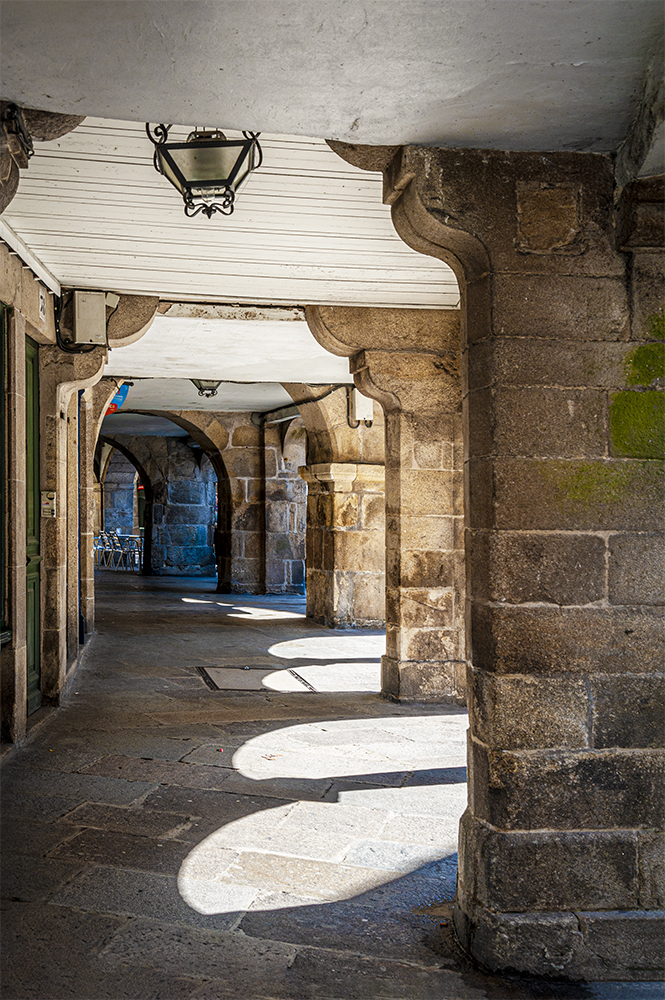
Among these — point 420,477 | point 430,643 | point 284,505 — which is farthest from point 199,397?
point 430,643

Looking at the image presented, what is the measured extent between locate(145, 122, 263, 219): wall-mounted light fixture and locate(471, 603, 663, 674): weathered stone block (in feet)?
5.95

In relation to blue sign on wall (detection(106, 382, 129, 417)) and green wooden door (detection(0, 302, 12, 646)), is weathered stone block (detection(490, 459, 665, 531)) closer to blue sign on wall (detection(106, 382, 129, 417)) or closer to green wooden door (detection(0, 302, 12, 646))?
green wooden door (detection(0, 302, 12, 646))

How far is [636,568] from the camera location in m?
2.52

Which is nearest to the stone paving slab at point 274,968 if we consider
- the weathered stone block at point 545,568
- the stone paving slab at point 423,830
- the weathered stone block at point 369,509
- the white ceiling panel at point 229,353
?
the stone paving slab at point 423,830

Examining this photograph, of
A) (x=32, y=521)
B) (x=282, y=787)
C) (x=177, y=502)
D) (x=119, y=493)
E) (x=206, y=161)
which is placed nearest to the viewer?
(x=206, y=161)

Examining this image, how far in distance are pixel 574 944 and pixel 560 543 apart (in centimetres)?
112

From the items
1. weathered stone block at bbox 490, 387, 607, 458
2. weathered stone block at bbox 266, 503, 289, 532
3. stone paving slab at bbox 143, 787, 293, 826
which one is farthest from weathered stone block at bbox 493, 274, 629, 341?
weathered stone block at bbox 266, 503, 289, 532

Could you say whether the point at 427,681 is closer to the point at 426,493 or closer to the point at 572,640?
the point at 426,493

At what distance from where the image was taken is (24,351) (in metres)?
4.76

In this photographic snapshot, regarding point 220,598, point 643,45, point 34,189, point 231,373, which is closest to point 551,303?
point 643,45

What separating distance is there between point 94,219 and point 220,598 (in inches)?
346

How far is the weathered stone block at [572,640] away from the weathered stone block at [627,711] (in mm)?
36

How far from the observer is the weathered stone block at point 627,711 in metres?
2.47

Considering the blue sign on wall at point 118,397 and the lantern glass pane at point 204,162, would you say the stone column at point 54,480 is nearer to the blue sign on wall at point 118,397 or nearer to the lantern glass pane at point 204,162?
the lantern glass pane at point 204,162
